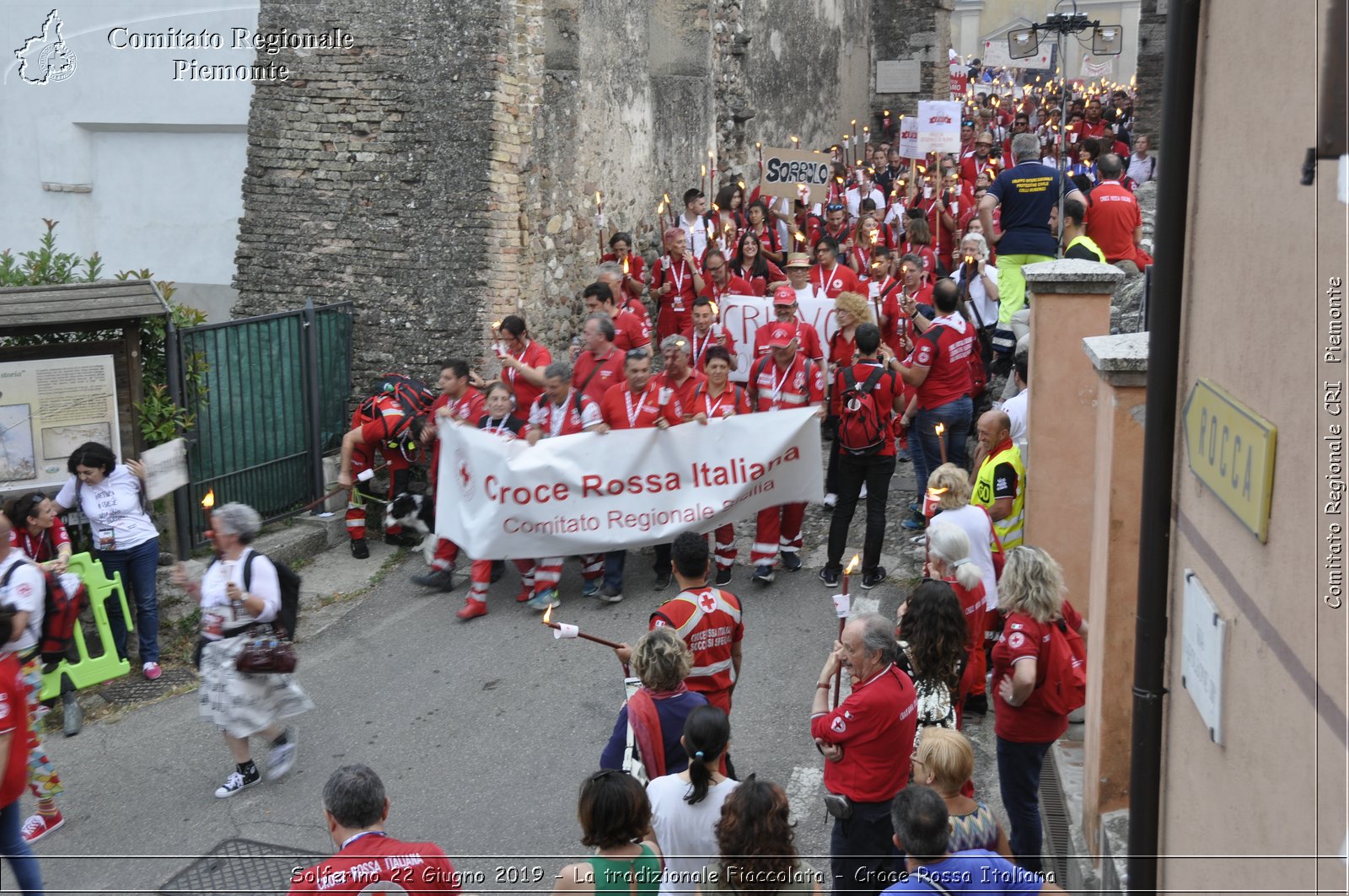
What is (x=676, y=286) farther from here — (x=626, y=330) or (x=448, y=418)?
(x=448, y=418)

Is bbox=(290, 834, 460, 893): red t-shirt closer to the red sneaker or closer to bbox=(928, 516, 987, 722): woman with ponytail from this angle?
bbox=(928, 516, 987, 722): woman with ponytail

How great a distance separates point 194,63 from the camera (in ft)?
50.5

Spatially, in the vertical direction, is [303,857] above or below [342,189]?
below

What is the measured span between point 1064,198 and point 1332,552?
10.8 metres

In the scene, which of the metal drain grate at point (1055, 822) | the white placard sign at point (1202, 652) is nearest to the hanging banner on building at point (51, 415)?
the metal drain grate at point (1055, 822)

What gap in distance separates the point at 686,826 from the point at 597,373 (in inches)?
222

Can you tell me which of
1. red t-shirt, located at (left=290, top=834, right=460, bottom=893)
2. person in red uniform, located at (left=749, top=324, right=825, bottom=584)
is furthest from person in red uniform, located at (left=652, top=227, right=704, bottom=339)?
red t-shirt, located at (left=290, top=834, right=460, bottom=893)

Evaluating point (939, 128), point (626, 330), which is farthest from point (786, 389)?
point (939, 128)

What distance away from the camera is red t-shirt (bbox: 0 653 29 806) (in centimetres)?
577

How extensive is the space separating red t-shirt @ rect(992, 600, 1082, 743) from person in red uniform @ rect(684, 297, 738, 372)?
5.08 m

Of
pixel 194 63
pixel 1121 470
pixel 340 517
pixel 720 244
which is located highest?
pixel 194 63

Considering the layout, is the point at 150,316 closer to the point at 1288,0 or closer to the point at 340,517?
the point at 340,517

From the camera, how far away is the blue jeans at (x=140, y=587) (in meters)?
8.73

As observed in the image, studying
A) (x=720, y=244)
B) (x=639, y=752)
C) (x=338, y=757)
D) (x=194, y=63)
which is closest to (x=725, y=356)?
(x=338, y=757)
